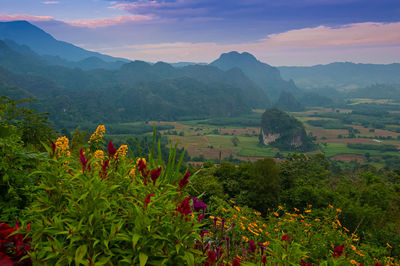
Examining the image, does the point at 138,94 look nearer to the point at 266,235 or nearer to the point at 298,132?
the point at 298,132

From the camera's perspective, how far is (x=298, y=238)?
4.69 m

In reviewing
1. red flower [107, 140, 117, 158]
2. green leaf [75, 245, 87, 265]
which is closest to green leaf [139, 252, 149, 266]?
green leaf [75, 245, 87, 265]

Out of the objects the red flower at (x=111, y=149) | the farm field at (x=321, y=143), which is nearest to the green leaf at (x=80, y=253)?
the red flower at (x=111, y=149)

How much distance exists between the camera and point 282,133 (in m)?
117

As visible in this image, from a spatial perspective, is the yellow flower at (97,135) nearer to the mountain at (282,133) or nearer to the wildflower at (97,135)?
the wildflower at (97,135)

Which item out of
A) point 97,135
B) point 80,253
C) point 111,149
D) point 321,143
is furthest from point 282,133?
point 80,253

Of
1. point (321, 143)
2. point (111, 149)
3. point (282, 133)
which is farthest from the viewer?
point (282, 133)

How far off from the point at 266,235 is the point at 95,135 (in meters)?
4.50

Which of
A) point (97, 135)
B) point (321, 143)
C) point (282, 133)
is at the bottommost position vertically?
point (321, 143)

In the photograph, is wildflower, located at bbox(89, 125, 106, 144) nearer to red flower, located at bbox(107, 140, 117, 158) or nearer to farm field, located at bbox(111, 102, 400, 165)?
red flower, located at bbox(107, 140, 117, 158)

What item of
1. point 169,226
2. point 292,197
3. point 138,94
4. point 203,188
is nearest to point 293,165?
point 292,197

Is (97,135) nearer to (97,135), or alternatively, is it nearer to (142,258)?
(97,135)

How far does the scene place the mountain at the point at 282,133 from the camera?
345ft

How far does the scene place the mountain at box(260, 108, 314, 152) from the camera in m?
105
